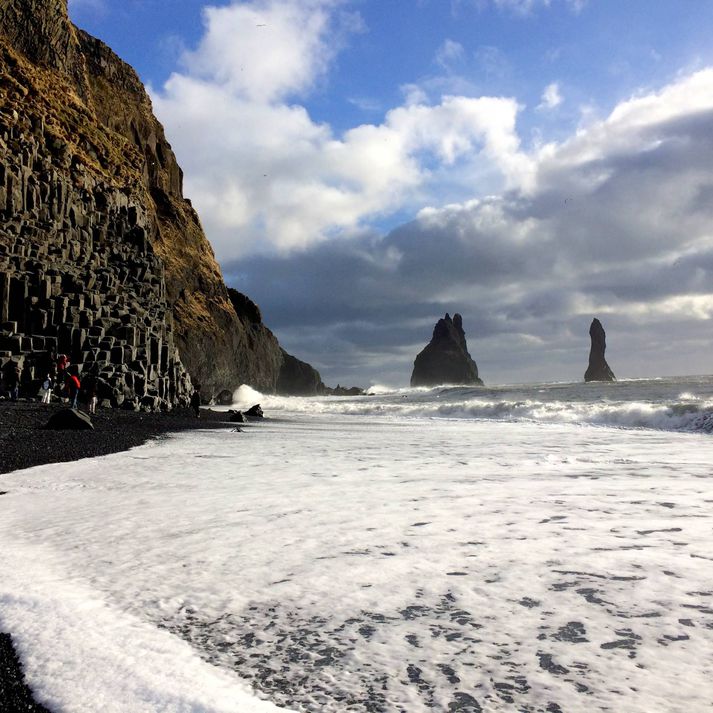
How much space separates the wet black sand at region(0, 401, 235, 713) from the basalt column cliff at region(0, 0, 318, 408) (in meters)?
6.82

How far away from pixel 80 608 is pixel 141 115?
64.4 metres

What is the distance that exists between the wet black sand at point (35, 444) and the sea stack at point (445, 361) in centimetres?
14086

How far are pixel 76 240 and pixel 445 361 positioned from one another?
135 meters

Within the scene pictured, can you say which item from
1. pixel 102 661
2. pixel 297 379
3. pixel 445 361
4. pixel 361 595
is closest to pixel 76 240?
pixel 361 595

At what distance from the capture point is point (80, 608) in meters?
3.00

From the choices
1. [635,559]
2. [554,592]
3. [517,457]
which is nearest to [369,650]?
[554,592]

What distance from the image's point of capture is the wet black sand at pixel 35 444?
2.21 meters

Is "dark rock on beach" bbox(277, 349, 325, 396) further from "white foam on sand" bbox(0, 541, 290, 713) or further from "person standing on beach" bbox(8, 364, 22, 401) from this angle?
"white foam on sand" bbox(0, 541, 290, 713)

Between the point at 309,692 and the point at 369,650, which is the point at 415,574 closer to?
the point at 369,650

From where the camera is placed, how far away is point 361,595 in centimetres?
322

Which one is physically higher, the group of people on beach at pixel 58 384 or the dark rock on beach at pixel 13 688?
the group of people on beach at pixel 58 384

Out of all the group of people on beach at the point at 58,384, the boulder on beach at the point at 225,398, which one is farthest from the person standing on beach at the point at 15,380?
the boulder on beach at the point at 225,398

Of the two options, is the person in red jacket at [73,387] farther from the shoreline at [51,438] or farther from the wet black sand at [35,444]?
the shoreline at [51,438]

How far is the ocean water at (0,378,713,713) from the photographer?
2203 mm
